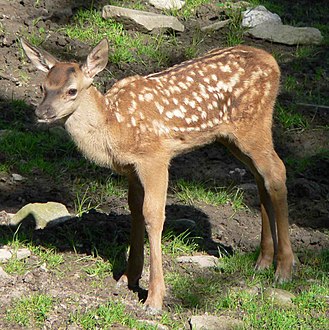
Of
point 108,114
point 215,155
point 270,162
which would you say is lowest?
point 215,155

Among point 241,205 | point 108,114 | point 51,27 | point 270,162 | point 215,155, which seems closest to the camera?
point 108,114

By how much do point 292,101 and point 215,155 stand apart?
136cm

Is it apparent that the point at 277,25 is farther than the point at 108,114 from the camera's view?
Yes

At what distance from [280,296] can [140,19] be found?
16.9 feet

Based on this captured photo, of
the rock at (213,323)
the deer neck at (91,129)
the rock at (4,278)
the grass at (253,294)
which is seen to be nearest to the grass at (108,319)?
the rock at (213,323)

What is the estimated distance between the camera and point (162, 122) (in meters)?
6.74

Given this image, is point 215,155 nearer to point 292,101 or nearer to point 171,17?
point 292,101

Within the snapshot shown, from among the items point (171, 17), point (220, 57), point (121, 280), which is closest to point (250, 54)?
point (220, 57)

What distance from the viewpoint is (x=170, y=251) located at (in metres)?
7.41

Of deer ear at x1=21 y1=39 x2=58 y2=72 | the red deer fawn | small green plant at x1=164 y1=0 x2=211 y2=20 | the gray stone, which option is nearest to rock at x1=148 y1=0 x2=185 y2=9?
small green plant at x1=164 y1=0 x2=211 y2=20

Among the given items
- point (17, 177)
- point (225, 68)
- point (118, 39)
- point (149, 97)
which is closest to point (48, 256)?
point (149, 97)

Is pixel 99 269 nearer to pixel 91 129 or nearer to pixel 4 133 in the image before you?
pixel 91 129

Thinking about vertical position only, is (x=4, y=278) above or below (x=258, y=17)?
above

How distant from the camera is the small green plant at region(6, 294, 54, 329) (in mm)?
6055
